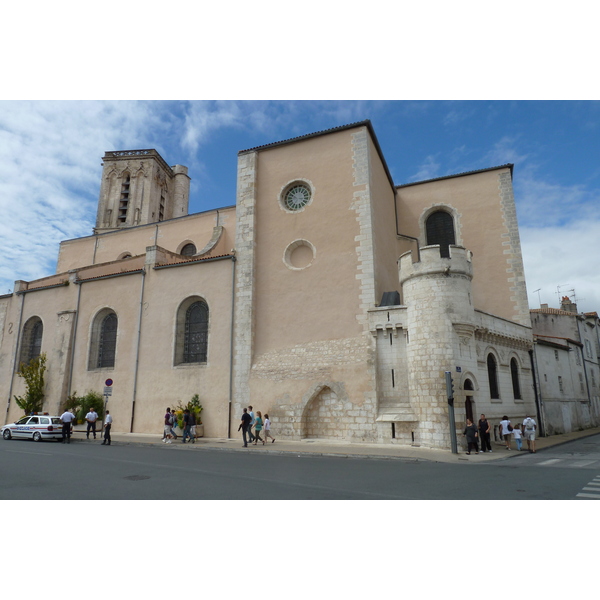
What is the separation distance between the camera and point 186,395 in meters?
19.7

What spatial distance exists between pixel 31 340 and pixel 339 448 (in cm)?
2108

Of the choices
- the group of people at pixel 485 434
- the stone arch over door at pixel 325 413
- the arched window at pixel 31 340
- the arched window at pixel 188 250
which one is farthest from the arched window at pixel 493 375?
the arched window at pixel 31 340

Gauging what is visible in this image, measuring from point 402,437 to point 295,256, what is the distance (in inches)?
346

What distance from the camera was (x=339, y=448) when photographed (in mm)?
14672

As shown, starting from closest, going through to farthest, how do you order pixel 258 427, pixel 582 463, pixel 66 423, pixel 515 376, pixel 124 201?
pixel 582 463, pixel 258 427, pixel 66 423, pixel 515 376, pixel 124 201

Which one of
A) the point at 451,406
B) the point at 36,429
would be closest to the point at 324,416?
the point at 451,406

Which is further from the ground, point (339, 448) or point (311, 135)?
point (311, 135)

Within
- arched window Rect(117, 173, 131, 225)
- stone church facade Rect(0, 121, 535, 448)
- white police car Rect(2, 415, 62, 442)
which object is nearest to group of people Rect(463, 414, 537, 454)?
stone church facade Rect(0, 121, 535, 448)

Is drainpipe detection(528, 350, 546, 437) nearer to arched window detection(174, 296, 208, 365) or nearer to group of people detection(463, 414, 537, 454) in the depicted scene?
group of people detection(463, 414, 537, 454)

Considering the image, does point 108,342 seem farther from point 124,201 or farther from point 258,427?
point 124,201

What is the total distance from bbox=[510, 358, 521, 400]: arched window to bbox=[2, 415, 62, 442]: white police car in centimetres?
1912

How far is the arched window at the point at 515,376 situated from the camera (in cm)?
1875

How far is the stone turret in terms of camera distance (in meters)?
14.5

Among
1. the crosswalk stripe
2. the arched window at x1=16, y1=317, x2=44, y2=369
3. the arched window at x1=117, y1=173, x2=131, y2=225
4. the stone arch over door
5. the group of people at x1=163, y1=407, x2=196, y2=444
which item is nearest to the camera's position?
the crosswalk stripe
